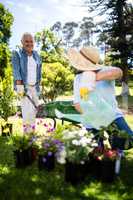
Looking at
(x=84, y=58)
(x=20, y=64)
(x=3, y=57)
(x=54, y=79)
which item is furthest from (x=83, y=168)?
(x=54, y=79)

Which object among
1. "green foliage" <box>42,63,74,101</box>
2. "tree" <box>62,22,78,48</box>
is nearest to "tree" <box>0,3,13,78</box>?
"green foliage" <box>42,63,74,101</box>

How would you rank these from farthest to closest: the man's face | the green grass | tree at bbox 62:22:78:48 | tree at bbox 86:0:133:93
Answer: tree at bbox 62:22:78:48 < tree at bbox 86:0:133:93 < the man's face < the green grass

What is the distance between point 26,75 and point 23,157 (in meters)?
1.83

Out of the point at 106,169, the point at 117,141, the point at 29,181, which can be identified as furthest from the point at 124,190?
the point at 29,181

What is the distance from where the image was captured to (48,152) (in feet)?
17.3

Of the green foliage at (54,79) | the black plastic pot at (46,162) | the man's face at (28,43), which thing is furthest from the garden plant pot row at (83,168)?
the green foliage at (54,79)

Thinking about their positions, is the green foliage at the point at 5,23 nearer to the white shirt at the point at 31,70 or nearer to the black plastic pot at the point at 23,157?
the white shirt at the point at 31,70

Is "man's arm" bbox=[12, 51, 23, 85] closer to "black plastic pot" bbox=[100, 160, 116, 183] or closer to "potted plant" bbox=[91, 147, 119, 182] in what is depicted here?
"potted plant" bbox=[91, 147, 119, 182]

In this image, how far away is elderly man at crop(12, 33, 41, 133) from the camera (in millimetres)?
6836

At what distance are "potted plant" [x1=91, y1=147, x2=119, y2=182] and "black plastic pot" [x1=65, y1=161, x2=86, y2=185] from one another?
19cm

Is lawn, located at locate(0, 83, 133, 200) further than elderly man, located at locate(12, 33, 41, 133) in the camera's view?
No

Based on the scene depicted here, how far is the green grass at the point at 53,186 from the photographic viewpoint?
4.51 meters

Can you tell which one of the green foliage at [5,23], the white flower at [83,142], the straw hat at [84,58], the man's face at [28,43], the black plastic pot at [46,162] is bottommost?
the black plastic pot at [46,162]

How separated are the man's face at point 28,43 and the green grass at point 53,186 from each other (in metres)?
2.16
